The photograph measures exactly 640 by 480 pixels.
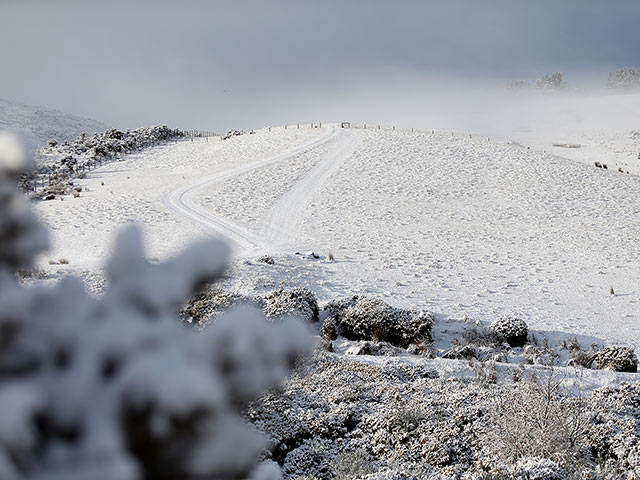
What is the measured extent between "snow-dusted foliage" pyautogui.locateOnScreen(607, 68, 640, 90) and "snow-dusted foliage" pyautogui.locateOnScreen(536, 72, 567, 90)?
11.1 meters

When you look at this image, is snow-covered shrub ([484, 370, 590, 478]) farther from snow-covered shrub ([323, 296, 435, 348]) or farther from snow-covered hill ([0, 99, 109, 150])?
snow-covered hill ([0, 99, 109, 150])

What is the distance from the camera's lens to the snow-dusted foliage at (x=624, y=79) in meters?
113

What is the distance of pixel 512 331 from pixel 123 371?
11.5 metres

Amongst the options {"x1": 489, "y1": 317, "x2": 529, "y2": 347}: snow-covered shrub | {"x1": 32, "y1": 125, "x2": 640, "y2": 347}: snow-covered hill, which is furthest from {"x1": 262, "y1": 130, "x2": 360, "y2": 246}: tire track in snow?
{"x1": 489, "y1": 317, "x2": 529, "y2": 347}: snow-covered shrub

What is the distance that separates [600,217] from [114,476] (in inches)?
1117

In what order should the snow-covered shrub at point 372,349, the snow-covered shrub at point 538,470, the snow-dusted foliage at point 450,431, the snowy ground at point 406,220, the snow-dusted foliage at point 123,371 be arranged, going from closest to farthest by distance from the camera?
the snow-dusted foliage at point 123,371
the snow-covered shrub at point 538,470
the snow-dusted foliage at point 450,431
the snow-covered shrub at point 372,349
the snowy ground at point 406,220

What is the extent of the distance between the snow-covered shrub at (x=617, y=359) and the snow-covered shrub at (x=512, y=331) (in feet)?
6.20

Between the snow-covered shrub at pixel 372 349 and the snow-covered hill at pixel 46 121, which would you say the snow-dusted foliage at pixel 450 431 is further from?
the snow-covered hill at pixel 46 121

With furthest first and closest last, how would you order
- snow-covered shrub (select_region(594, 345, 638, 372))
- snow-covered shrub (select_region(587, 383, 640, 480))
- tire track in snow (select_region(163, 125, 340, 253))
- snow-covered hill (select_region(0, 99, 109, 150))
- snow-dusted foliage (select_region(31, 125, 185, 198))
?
1. snow-covered hill (select_region(0, 99, 109, 150))
2. snow-dusted foliage (select_region(31, 125, 185, 198))
3. tire track in snow (select_region(163, 125, 340, 253))
4. snow-covered shrub (select_region(594, 345, 638, 372))
5. snow-covered shrub (select_region(587, 383, 640, 480))

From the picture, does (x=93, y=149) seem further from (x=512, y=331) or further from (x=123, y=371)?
(x=123, y=371)

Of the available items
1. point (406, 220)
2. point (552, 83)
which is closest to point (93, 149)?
point (406, 220)

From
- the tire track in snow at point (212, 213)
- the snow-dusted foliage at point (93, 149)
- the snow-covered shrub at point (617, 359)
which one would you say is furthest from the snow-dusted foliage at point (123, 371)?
the snow-dusted foliage at point (93, 149)

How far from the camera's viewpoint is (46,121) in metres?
66.3

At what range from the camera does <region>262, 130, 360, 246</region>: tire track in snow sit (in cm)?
2228
